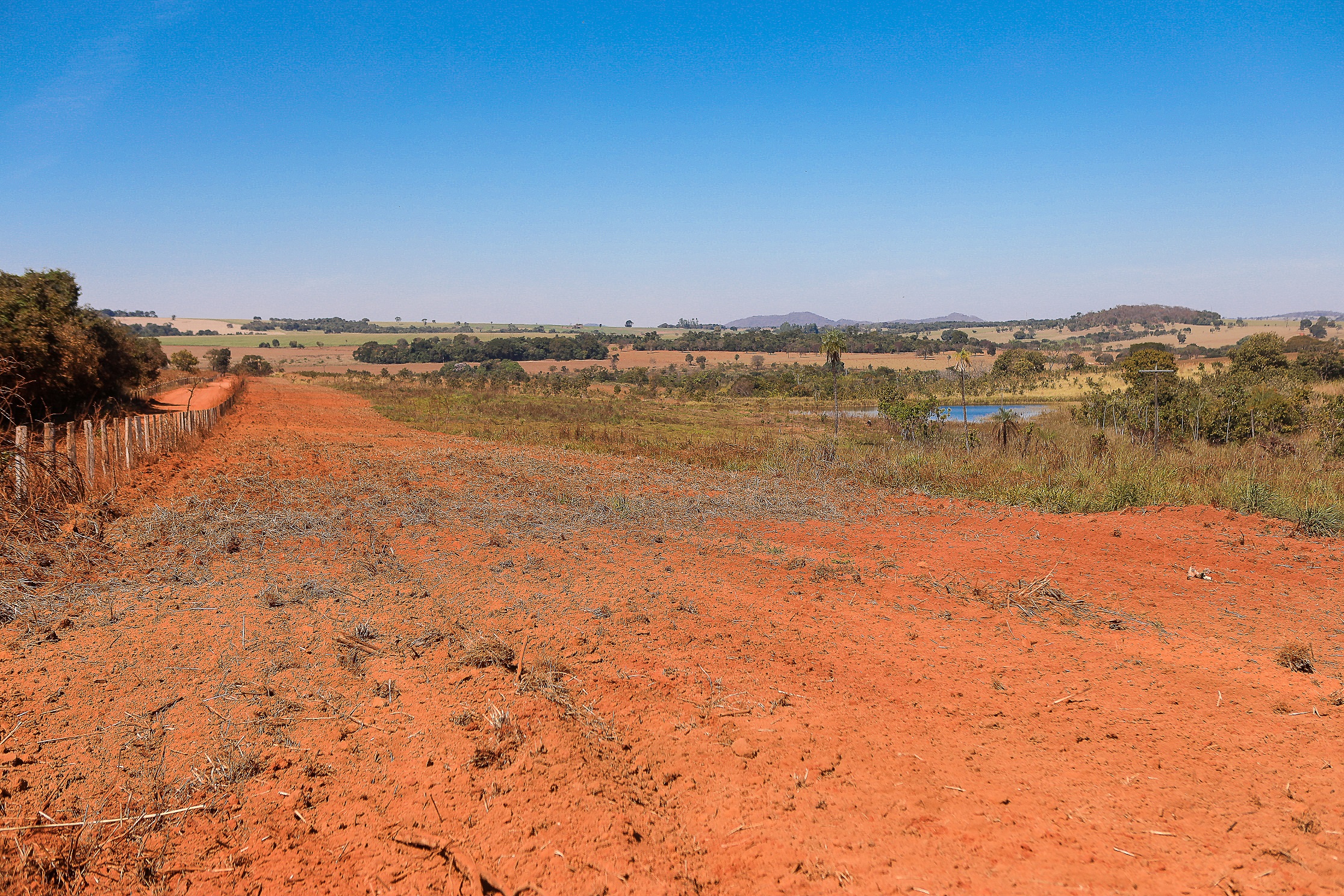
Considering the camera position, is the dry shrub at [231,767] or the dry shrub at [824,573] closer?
the dry shrub at [231,767]

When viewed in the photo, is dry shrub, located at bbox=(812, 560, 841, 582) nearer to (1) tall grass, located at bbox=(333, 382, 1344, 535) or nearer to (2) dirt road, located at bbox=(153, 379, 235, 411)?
(1) tall grass, located at bbox=(333, 382, 1344, 535)

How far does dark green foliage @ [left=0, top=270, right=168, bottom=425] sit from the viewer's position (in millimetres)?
19719

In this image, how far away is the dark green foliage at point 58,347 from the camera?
64.7 ft

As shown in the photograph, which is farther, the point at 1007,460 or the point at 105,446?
the point at 1007,460

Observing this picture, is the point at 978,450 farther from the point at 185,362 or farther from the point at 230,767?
the point at 185,362

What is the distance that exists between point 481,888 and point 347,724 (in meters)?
1.69

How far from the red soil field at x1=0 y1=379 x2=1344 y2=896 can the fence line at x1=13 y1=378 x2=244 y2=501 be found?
48.5 inches

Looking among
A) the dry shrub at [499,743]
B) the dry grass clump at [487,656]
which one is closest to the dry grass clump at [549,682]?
the dry grass clump at [487,656]

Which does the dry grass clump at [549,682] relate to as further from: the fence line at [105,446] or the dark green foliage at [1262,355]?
the dark green foliage at [1262,355]

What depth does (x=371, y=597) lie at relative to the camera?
6.57 metres

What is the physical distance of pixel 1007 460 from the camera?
16.1m

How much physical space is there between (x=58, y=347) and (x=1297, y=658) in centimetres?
2869

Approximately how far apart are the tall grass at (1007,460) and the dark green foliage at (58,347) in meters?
10.3

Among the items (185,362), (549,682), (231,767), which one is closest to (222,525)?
(231,767)
